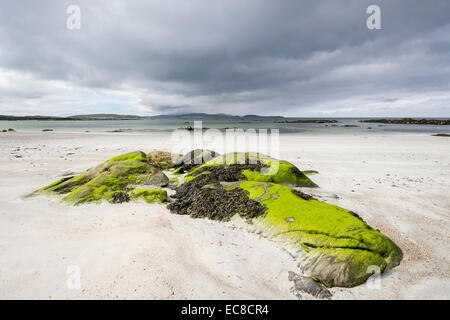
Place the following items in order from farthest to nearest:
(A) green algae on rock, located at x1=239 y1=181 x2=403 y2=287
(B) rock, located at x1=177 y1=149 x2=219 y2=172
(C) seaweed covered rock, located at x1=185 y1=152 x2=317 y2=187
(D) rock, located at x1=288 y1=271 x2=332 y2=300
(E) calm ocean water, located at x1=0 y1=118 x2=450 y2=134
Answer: (E) calm ocean water, located at x1=0 y1=118 x2=450 y2=134, (B) rock, located at x1=177 y1=149 x2=219 y2=172, (C) seaweed covered rock, located at x1=185 y1=152 x2=317 y2=187, (A) green algae on rock, located at x1=239 y1=181 x2=403 y2=287, (D) rock, located at x1=288 y1=271 x2=332 y2=300

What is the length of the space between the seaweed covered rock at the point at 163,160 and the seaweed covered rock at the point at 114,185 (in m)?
2.55

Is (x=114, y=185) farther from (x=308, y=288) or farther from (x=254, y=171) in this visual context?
(x=308, y=288)

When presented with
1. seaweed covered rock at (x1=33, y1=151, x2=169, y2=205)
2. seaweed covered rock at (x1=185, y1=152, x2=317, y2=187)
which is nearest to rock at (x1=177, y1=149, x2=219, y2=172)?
seaweed covered rock at (x1=185, y1=152, x2=317, y2=187)

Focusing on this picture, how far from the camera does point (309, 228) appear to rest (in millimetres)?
4016

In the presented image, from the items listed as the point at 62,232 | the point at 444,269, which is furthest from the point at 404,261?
the point at 62,232

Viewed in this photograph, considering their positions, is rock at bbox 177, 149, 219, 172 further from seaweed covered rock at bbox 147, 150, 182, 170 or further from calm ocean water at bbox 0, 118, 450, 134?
calm ocean water at bbox 0, 118, 450, 134

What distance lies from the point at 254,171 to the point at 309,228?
150 inches

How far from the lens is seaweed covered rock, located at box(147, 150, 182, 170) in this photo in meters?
11.2

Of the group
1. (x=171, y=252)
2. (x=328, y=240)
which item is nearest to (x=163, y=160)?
(x=171, y=252)

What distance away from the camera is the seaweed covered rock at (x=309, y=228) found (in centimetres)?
327

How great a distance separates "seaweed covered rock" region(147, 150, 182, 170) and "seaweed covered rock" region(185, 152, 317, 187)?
319cm

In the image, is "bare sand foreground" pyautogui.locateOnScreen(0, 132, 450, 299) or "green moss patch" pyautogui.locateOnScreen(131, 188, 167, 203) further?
"green moss patch" pyautogui.locateOnScreen(131, 188, 167, 203)

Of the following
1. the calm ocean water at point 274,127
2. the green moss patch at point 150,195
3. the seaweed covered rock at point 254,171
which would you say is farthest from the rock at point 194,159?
the calm ocean water at point 274,127
